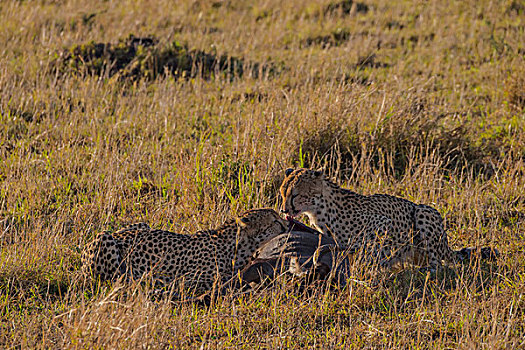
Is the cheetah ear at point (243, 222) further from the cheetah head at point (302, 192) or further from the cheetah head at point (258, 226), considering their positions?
the cheetah head at point (302, 192)

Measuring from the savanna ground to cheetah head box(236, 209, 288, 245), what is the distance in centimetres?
65

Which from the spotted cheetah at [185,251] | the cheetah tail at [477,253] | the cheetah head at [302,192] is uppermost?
the cheetah head at [302,192]

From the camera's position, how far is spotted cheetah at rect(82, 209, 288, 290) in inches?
200

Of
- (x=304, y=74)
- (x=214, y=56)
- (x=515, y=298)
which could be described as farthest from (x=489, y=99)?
(x=515, y=298)

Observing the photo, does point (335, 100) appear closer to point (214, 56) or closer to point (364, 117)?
point (364, 117)

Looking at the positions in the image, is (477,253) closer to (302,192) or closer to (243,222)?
(302,192)

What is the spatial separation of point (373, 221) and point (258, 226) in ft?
2.81

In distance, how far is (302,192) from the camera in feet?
17.3

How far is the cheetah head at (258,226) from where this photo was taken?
537cm

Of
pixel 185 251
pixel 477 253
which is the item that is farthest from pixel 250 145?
pixel 477 253

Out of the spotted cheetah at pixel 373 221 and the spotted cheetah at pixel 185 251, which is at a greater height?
the spotted cheetah at pixel 373 221

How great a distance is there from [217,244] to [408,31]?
727cm

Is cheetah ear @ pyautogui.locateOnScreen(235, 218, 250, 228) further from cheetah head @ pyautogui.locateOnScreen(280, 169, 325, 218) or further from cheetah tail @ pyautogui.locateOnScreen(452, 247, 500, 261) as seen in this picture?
cheetah tail @ pyautogui.locateOnScreen(452, 247, 500, 261)

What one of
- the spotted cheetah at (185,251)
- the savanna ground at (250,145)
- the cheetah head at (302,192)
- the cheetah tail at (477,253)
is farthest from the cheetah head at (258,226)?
the cheetah tail at (477,253)
